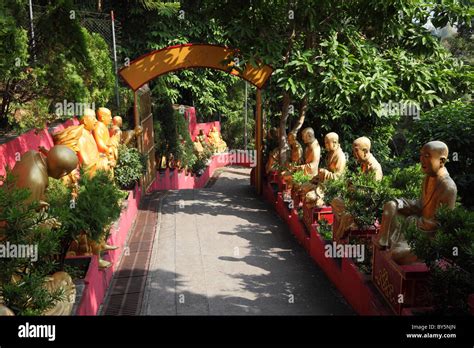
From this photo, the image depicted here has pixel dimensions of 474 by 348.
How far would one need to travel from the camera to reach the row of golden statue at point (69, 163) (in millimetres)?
5078

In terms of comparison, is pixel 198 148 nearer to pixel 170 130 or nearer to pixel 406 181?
pixel 170 130

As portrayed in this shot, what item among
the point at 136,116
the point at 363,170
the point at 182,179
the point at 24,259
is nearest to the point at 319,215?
the point at 363,170

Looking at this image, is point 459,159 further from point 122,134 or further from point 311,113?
point 122,134

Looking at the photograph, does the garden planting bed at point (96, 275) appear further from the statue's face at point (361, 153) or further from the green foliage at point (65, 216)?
the statue's face at point (361, 153)

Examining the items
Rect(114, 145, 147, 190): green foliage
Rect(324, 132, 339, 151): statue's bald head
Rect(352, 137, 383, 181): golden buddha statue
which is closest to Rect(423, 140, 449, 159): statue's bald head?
Rect(352, 137, 383, 181): golden buddha statue

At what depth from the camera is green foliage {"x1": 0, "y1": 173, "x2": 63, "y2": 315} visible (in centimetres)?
405

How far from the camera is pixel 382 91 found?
30.8 feet

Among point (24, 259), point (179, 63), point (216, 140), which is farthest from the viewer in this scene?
point (216, 140)

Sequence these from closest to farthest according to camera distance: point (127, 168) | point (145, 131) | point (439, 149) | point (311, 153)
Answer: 1. point (439, 149)
2. point (311, 153)
3. point (127, 168)
4. point (145, 131)

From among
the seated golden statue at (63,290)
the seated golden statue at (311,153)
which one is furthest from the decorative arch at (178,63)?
the seated golden statue at (63,290)

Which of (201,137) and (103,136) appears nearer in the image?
(103,136)

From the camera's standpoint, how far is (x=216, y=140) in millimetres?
23969

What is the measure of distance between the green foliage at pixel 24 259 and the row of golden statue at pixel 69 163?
281 millimetres

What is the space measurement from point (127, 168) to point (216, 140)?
1278cm
